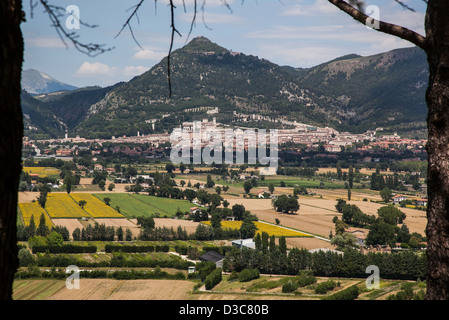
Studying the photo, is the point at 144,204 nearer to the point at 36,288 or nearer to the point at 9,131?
the point at 36,288

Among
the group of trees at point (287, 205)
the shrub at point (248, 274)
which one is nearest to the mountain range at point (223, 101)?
the group of trees at point (287, 205)

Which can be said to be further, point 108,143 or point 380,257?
point 108,143

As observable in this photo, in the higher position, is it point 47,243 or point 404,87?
point 404,87

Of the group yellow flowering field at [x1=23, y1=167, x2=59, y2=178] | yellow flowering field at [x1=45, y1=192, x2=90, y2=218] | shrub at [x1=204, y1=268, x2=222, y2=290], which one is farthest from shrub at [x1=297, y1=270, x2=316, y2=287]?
yellow flowering field at [x1=23, y1=167, x2=59, y2=178]

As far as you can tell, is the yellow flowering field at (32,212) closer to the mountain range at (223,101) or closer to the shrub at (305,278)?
the shrub at (305,278)
